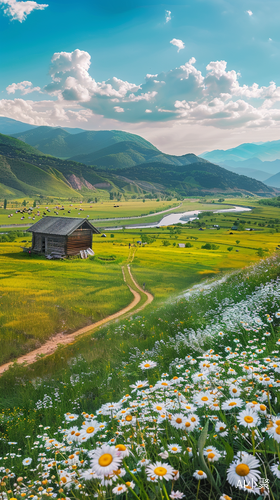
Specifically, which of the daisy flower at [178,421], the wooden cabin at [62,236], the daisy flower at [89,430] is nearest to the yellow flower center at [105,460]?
the daisy flower at [89,430]

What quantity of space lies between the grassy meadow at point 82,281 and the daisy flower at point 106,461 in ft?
53.1

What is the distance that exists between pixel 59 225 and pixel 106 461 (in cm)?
4356

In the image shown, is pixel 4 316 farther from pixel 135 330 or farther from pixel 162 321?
pixel 162 321

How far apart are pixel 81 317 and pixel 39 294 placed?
744 centimetres

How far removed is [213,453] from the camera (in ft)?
9.18

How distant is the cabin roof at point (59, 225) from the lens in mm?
41822

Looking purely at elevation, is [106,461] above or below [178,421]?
above

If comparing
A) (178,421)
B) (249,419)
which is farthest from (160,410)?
(249,419)

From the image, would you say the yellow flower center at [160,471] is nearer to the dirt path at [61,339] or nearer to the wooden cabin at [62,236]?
the dirt path at [61,339]

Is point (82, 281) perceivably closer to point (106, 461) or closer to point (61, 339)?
point (61, 339)

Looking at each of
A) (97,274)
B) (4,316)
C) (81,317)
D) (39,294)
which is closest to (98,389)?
(81,317)

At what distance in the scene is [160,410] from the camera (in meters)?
3.66

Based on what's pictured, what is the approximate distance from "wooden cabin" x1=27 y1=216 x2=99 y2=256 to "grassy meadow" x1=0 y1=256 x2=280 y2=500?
26.1 meters

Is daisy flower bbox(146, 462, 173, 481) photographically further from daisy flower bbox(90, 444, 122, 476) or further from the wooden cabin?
the wooden cabin
